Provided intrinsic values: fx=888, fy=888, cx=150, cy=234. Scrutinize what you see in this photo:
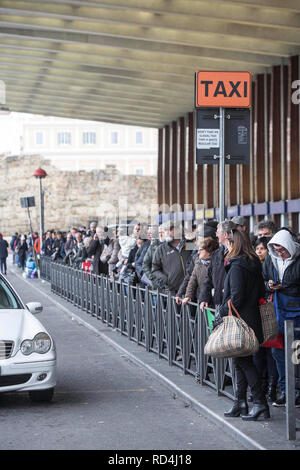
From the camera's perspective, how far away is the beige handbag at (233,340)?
7.16m

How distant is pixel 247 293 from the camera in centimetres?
743

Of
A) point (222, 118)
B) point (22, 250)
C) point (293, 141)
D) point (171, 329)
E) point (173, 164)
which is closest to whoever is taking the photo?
point (222, 118)

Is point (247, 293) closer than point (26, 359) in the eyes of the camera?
Yes

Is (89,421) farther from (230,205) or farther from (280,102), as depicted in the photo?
(230,205)

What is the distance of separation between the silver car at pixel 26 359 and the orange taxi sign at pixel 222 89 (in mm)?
3171

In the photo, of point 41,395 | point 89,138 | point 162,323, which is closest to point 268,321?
point 41,395

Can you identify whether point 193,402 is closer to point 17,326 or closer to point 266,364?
point 266,364

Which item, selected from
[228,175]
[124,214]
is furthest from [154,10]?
[124,214]

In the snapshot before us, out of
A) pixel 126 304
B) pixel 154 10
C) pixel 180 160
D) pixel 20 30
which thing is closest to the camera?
pixel 126 304

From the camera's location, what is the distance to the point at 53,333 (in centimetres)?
1537

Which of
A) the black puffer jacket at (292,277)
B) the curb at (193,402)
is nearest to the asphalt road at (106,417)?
the curb at (193,402)

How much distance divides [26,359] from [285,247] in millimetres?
2634

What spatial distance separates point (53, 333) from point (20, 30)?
559 inches

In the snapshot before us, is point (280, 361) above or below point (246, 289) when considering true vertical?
below
